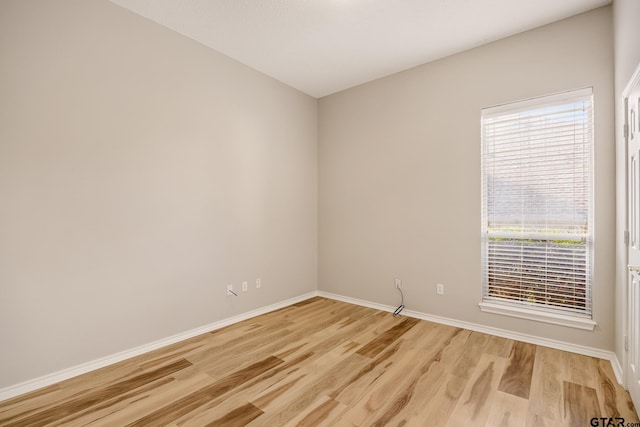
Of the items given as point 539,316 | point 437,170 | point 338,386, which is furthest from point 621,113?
point 338,386

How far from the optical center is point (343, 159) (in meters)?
4.43

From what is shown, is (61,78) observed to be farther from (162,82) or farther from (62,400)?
(62,400)

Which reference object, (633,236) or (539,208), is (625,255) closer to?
(633,236)

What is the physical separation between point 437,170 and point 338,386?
252 cm

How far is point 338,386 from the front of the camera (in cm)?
227

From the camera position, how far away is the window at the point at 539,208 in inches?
109

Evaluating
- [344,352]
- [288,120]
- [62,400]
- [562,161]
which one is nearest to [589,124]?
[562,161]

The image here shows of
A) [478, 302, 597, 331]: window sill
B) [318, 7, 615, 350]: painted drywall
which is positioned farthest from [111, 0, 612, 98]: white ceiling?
[478, 302, 597, 331]: window sill

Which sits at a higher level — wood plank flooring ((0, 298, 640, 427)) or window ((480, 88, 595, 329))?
window ((480, 88, 595, 329))

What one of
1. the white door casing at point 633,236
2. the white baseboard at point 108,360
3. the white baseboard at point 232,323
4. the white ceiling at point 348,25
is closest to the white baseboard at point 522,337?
the white baseboard at point 232,323

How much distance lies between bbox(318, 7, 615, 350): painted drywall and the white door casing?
1.74 ft

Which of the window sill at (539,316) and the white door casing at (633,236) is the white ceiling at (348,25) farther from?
the window sill at (539,316)

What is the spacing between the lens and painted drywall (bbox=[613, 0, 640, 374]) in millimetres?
2037

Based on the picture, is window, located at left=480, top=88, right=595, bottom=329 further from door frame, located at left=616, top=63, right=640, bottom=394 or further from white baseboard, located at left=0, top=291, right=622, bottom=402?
door frame, located at left=616, top=63, right=640, bottom=394
